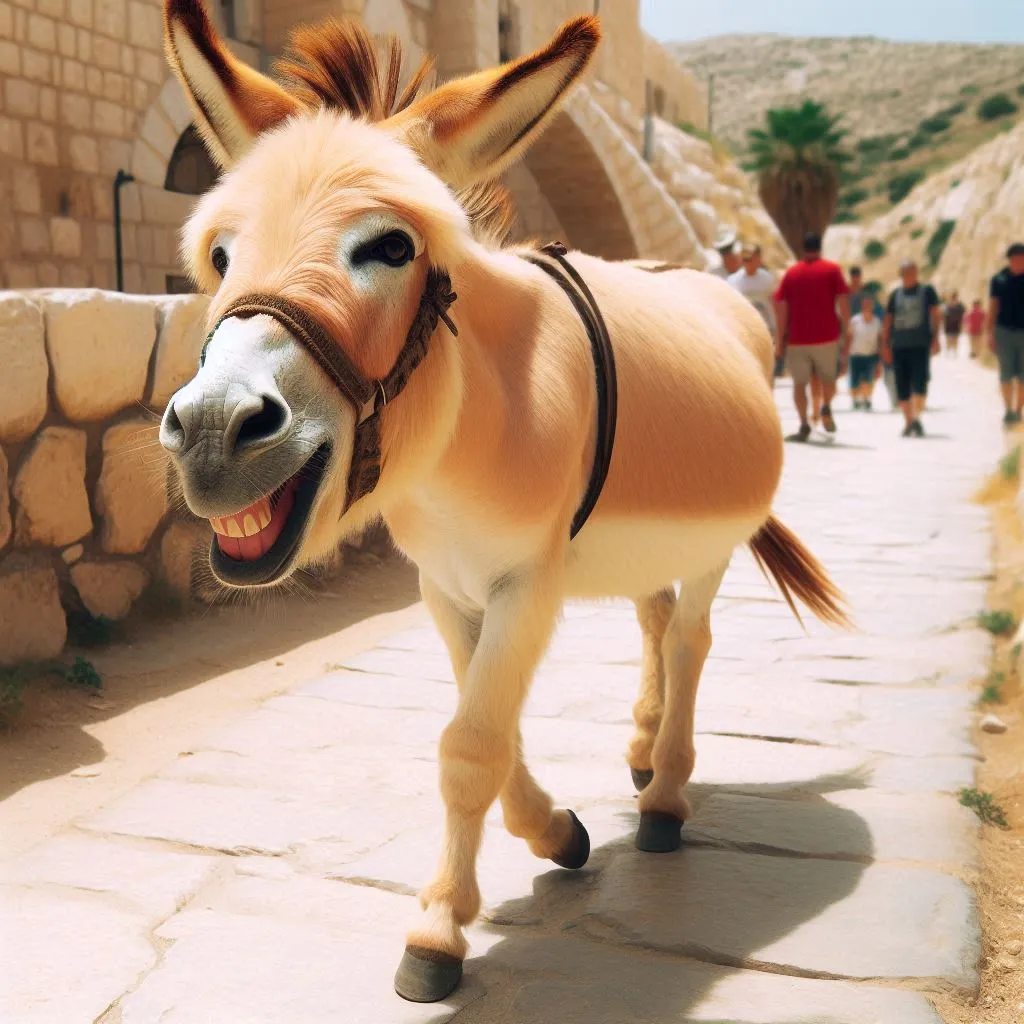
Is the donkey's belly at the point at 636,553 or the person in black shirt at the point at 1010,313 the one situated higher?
the person in black shirt at the point at 1010,313

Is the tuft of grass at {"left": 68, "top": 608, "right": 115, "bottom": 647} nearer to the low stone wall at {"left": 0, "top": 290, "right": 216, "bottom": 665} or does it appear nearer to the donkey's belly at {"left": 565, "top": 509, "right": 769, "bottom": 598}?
the low stone wall at {"left": 0, "top": 290, "right": 216, "bottom": 665}

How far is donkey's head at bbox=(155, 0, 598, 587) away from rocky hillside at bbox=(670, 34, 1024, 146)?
106 metres

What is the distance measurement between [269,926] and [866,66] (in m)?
136

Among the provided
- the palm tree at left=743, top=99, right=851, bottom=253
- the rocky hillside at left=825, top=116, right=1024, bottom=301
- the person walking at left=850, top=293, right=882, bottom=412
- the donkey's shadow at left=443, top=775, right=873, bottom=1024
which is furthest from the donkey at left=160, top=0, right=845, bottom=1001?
the rocky hillside at left=825, top=116, right=1024, bottom=301

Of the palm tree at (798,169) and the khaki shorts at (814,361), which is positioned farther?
the palm tree at (798,169)

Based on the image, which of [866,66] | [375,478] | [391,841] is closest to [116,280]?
[391,841]

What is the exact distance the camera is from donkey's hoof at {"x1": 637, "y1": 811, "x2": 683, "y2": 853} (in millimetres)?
2957

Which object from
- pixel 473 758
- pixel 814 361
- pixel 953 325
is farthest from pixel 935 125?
pixel 473 758

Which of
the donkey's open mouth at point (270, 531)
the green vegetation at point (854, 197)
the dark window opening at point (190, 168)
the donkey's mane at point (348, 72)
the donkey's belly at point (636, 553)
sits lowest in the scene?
the donkey's belly at point (636, 553)

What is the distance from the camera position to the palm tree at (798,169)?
44.4m

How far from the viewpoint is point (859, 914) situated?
262cm

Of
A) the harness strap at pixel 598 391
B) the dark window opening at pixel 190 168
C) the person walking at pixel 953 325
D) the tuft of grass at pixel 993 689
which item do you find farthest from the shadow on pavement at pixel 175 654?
the person walking at pixel 953 325

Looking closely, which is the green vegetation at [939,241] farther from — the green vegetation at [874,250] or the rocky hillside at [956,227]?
the green vegetation at [874,250]

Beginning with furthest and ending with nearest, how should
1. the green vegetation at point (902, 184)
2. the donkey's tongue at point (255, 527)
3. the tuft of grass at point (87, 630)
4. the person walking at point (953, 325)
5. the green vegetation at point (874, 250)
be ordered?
1. the green vegetation at point (902, 184)
2. the green vegetation at point (874, 250)
3. the person walking at point (953, 325)
4. the tuft of grass at point (87, 630)
5. the donkey's tongue at point (255, 527)
